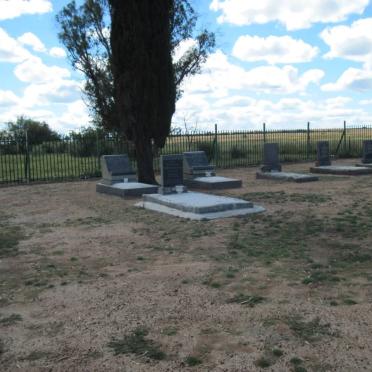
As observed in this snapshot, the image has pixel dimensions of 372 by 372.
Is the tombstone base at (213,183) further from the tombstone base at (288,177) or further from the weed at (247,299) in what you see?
the weed at (247,299)

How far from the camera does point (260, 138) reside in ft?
81.1

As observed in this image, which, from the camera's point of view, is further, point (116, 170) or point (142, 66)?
point (116, 170)

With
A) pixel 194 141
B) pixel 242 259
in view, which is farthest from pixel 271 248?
pixel 194 141

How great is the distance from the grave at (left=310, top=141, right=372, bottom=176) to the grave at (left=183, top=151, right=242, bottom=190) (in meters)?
4.77

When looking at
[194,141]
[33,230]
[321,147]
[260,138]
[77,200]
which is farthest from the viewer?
[260,138]

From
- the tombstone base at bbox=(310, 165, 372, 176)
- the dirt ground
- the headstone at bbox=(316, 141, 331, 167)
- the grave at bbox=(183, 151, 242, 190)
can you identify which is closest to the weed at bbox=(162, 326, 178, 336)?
the dirt ground

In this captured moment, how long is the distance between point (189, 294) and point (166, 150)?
60.1 feet

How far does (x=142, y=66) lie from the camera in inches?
516

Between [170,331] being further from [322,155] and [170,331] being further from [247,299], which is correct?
[322,155]

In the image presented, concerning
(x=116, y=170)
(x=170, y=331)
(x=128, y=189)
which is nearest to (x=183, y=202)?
(x=128, y=189)

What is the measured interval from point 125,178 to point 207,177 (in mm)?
2510

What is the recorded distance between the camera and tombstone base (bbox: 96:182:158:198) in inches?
498

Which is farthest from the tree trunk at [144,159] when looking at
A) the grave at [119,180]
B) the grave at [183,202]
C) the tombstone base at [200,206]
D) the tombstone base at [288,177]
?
the tombstone base at [288,177]

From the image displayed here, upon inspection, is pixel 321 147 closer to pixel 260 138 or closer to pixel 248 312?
pixel 260 138
